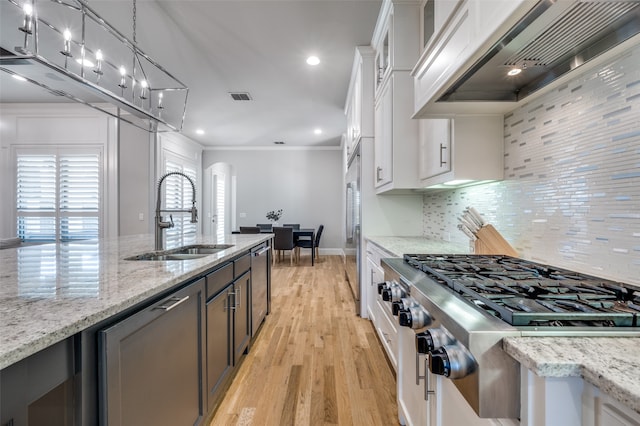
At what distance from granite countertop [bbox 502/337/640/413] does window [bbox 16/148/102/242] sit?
576cm

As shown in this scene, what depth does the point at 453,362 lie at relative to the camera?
0.66 m

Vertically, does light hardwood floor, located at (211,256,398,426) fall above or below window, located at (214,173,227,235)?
below

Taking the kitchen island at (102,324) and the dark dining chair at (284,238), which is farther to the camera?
the dark dining chair at (284,238)

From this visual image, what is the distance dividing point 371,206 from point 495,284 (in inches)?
81.0

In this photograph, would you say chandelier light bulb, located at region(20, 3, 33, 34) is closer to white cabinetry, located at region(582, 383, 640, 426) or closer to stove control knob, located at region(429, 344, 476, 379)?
stove control knob, located at region(429, 344, 476, 379)

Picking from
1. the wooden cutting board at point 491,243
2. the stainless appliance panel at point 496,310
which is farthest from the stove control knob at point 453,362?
the wooden cutting board at point 491,243

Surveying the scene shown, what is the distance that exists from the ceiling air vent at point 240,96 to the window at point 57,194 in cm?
246

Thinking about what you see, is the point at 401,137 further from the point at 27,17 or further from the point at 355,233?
the point at 27,17

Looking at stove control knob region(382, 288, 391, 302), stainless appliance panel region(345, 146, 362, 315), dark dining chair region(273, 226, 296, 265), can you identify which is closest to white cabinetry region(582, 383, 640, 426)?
stove control knob region(382, 288, 391, 302)

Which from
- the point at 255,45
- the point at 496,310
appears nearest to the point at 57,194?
the point at 255,45

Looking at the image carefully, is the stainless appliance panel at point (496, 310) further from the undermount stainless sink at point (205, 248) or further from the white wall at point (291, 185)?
the white wall at point (291, 185)

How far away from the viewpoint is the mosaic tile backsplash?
963 mm

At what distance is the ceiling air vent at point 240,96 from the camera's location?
4.10 metres

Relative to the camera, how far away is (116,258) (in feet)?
5.03
